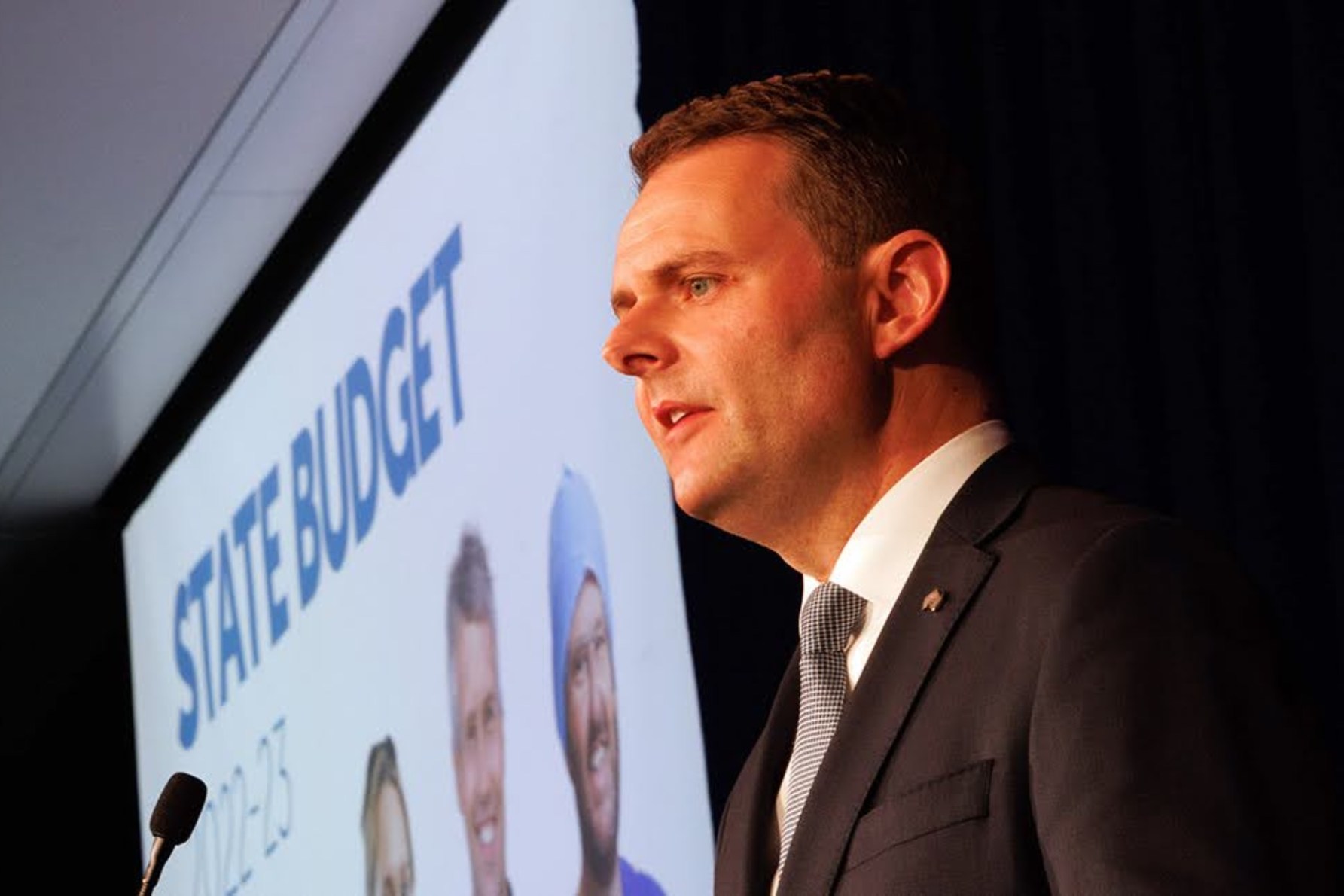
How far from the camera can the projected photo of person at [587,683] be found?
3.21 metres

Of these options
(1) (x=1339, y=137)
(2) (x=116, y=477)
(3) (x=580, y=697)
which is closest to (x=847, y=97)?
(1) (x=1339, y=137)

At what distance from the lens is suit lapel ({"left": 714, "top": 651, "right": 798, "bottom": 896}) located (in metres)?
1.56

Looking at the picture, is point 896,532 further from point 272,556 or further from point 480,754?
point 272,556

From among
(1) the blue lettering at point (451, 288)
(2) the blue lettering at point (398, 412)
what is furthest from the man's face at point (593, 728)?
(2) the blue lettering at point (398, 412)

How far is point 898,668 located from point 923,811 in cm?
12

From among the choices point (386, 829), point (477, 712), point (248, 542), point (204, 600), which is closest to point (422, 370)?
point (477, 712)

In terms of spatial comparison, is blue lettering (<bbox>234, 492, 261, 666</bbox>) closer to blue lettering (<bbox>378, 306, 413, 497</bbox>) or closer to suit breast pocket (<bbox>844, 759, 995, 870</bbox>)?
blue lettering (<bbox>378, 306, 413, 497</bbox>)

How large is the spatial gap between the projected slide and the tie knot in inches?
59.4

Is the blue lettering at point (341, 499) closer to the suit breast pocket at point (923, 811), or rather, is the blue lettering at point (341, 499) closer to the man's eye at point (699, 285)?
the man's eye at point (699, 285)

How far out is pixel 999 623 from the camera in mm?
1374

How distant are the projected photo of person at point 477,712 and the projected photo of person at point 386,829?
263mm

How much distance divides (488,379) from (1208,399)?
5.57ft

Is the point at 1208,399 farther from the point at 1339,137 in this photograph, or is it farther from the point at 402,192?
the point at 402,192

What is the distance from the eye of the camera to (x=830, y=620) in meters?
1.53
